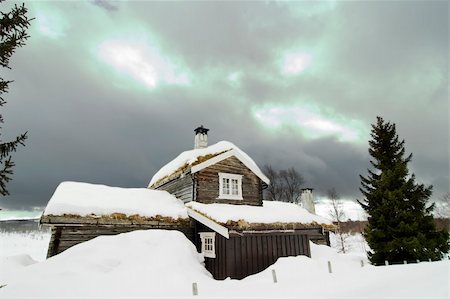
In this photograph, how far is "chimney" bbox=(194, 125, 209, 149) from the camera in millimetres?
20469

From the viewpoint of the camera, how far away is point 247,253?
12672 millimetres

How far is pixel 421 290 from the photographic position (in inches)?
294

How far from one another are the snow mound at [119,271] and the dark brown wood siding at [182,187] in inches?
148

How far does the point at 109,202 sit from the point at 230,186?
7.18 meters

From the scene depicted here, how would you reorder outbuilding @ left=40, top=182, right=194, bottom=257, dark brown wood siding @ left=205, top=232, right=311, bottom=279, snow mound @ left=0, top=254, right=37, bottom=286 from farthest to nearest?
dark brown wood siding @ left=205, top=232, right=311, bottom=279 < outbuilding @ left=40, top=182, right=194, bottom=257 < snow mound @ left=0, top=254, right=37, bottom=286

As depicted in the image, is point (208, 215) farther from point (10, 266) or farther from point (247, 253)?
point (10, 266)

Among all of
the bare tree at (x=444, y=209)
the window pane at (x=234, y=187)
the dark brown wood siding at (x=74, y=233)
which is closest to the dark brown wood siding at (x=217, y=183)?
the window pane at (x=234, y=187)

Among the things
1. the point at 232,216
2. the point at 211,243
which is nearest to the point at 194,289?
the point at 232,216

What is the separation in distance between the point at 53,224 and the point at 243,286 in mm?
8731

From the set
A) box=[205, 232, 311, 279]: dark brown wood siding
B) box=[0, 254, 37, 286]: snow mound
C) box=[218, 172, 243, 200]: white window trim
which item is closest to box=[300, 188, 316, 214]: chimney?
box=[218, 172, 243, 200]: white window trim

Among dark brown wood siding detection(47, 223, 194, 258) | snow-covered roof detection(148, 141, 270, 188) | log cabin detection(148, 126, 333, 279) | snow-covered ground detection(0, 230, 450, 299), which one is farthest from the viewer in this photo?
snow-covered roof detection(148, 141, 270, 188)

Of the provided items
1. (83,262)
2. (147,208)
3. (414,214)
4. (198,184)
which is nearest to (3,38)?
(83,262)

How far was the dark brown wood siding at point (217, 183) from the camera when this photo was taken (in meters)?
16.1

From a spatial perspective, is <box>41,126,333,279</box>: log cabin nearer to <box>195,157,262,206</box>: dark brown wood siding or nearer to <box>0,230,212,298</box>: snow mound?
<box>195,157,262,206</box>: dark brown wood siding
